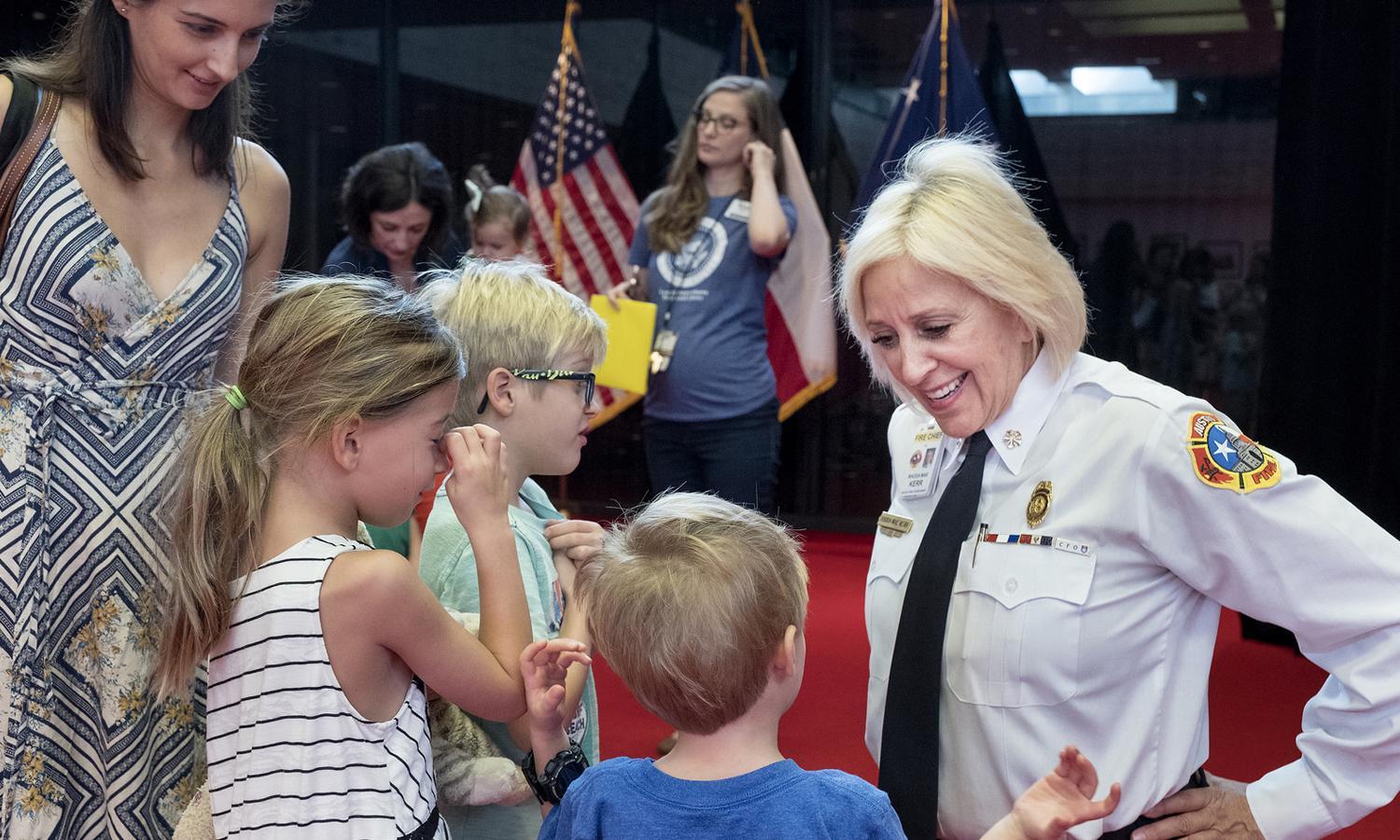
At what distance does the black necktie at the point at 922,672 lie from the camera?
1564 mm

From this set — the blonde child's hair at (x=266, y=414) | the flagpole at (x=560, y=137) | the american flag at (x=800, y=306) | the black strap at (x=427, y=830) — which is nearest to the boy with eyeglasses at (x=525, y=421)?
the black strap at (x=427, y=830)

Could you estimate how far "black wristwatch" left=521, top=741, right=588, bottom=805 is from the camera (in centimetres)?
148

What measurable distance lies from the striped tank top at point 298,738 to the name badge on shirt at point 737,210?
2690 millimetres

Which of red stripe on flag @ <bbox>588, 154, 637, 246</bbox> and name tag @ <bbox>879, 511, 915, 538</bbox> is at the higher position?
red stripe on flag @ <bbox>588, 154, 637, 246</bbox>

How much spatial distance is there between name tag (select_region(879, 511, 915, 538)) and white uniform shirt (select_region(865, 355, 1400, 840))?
0.47 feet

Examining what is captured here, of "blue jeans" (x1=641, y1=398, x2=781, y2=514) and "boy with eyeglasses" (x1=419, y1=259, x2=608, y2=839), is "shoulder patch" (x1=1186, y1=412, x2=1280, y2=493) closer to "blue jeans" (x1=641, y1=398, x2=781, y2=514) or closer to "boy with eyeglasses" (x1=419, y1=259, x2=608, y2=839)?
"boy with eyeglasses" (x1=419, y1=259, x2=608, y2=839)

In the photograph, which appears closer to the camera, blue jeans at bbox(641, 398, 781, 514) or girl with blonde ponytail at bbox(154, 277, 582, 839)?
girl with blonde ponytail at bbox(154, 277, 582, 839)

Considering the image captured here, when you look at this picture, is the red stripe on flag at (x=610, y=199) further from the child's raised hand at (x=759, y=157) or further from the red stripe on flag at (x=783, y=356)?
the child's raised hand at (x=759, y=157)

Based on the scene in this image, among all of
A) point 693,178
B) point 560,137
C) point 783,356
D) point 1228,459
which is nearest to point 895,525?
point 1228,459

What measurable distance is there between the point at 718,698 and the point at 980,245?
2.13 ft

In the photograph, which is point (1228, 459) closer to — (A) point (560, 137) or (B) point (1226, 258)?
(A) point (560, 137)

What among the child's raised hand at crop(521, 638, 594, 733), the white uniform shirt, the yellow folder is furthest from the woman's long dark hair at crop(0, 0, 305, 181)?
the yellow folder

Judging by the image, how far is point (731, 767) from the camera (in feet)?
4.24

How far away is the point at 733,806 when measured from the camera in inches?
48.9
